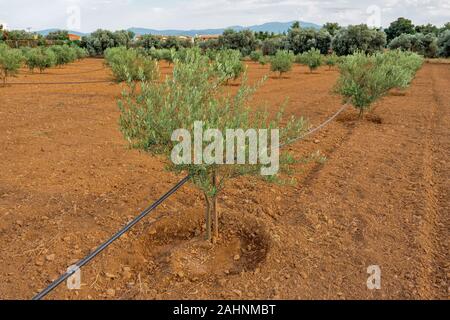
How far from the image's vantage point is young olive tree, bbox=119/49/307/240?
4121 millimetres

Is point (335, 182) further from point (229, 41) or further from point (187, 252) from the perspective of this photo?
point (229, 41)

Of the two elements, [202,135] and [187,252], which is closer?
[202,135]

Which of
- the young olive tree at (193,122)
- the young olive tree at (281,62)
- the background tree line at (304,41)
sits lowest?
the young olive tree at (193,122)

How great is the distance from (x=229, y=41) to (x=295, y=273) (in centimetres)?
6329

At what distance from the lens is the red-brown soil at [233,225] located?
13.8 feet

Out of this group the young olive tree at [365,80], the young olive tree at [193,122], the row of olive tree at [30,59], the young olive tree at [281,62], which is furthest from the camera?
the young olive tree at [281,62]

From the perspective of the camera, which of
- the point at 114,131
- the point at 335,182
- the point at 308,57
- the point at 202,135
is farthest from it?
the point at 308,57

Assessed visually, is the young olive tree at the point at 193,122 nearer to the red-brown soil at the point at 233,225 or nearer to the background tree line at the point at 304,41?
the red-brown soil at the point at 233,225

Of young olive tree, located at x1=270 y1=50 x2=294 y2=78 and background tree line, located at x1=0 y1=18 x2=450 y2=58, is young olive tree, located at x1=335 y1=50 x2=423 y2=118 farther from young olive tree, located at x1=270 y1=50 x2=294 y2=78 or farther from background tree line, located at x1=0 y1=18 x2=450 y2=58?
background tree line, located at x1=0 y1=18 x2=450 y2=58

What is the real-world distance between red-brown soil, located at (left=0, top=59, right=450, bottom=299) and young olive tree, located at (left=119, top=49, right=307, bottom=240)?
102 cm

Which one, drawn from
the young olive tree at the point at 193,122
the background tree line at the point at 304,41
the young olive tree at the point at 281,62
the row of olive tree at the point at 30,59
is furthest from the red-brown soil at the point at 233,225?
the background tree line at the point at 304,41

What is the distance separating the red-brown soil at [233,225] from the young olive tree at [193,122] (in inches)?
40.0

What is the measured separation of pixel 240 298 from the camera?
3977mm
